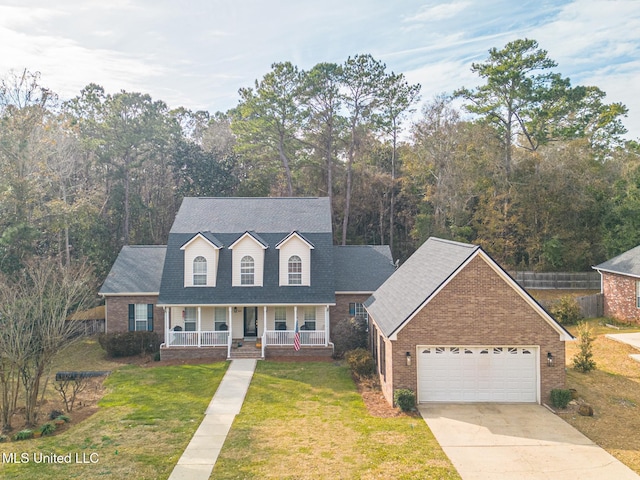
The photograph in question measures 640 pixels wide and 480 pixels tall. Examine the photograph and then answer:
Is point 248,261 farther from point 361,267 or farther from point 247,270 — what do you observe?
point 361,267

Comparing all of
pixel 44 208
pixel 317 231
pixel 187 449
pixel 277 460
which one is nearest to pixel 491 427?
pixel 277 460

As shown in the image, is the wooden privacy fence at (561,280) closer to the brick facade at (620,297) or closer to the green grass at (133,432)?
the brick facade at (620,297)

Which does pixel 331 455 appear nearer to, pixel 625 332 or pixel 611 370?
pixel 611 370

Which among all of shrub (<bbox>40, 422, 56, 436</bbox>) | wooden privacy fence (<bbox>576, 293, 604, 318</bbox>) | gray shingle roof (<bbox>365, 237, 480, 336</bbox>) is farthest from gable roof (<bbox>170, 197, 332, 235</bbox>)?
wooden privacy fence (<bbox>576, 293, 604, 318</bbox>)

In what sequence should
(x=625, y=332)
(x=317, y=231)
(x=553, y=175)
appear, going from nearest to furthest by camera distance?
(x=625, y=332)
(x=317, y=231)
(x=553, y=175)

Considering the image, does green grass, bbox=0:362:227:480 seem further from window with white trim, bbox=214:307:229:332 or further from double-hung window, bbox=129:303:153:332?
double-hung window, bbox=129:303:153:332

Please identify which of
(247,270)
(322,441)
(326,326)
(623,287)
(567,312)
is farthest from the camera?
(567,312)

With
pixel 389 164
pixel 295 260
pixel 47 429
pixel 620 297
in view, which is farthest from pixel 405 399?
pixel 389 164
